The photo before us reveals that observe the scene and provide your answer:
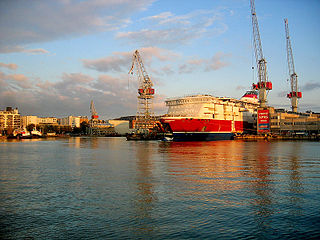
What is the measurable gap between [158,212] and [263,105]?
85.2 metres

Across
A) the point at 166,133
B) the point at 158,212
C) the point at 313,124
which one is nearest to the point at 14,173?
the point at 158,212

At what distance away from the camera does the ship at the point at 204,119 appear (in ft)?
241

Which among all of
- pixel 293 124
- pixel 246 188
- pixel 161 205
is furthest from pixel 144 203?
pixel 293 124

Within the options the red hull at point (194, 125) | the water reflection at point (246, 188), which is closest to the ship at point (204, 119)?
the red hull at point (194, 125)

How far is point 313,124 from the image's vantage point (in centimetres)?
9888

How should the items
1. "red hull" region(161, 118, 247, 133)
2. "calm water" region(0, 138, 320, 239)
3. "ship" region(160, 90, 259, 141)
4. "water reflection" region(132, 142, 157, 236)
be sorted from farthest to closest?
1. "ship" region(160, 90, 259, 141)
2. "red hull" region(161, 118, 247, 133)
3. "water reflection" region(132, 142, 157, 236)
4. "calm water" region(0, 138, 320, 239)

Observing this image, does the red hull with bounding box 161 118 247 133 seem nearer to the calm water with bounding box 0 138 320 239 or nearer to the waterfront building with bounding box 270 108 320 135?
the waterfront building with bounding box 270 108 320 135

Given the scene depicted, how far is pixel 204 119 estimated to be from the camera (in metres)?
76.4

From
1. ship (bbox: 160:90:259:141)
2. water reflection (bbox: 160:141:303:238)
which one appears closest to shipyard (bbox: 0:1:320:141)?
ship (bbox: 160:90:259:141)

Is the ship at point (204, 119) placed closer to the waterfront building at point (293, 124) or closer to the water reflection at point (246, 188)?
the waterfront building at point (293, 124)

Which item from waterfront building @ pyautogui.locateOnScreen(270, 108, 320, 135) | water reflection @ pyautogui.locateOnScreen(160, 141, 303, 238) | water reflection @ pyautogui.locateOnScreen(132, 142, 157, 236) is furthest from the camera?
waterfront building @ pyautogui.locateOnScreen(270, 108, 320, 135)

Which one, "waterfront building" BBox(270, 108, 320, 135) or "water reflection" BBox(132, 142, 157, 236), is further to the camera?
"waterfront building" BBox(270, 108, 320, 135)

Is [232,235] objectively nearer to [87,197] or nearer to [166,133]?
[87,197]

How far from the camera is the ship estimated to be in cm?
7350
